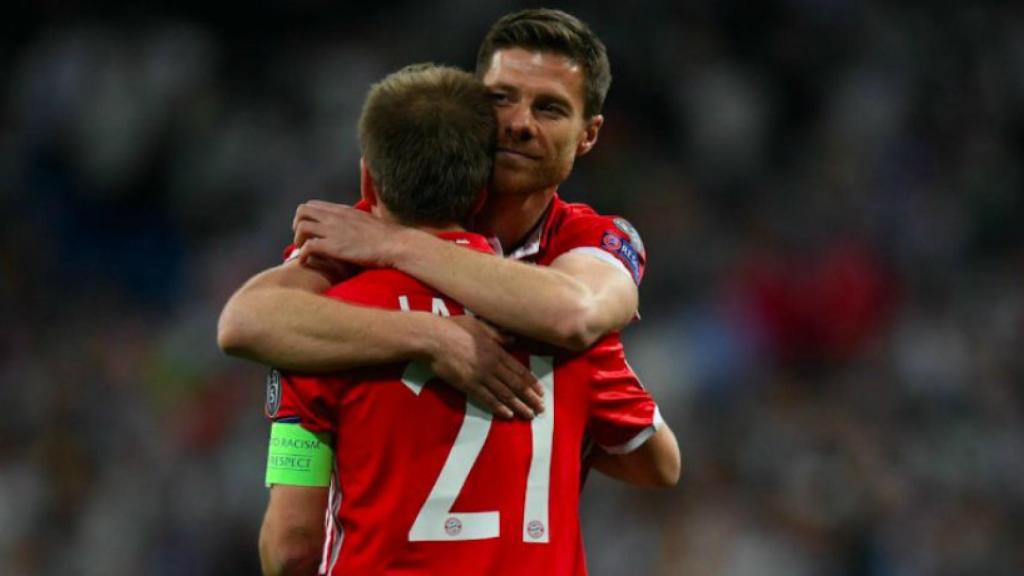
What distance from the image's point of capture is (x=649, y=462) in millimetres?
2771

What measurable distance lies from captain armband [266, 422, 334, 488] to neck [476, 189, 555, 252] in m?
0.67

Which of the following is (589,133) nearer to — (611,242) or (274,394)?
(611,242)

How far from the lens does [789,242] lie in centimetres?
735

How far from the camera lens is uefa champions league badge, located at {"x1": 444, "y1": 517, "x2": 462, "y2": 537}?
233 centimetres

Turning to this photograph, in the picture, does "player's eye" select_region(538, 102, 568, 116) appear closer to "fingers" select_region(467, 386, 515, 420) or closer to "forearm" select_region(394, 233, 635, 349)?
"forearm" select_region(394, 233, 635, 349)

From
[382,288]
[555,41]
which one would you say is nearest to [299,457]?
[382,288]

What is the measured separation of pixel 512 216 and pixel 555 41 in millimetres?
352

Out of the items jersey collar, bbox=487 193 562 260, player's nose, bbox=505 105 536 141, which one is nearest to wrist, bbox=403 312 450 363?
player's nose, bbox=505 105 536 141

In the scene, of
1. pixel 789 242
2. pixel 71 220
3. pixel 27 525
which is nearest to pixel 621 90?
pixel 789 242

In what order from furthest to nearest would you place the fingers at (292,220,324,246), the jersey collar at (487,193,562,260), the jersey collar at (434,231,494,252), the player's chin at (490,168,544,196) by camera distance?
the jersey collar at (487,193,562,260)
the player's chin at (490,168,544,196)
the fingers at (292,220,324,246)
the jersey collar at (434,231,494,252)

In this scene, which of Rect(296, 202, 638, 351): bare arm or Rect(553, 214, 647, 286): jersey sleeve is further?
Rect(553, 214, 647, 286): jersey sleeve

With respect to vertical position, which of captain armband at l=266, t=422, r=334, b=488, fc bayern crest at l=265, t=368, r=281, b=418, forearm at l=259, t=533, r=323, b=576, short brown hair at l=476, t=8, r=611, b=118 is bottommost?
forearm at l=259, t=533, r=323, b=576

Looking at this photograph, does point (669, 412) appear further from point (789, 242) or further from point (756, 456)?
point (789, 242)

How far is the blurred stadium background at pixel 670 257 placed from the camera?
21.2 feet
